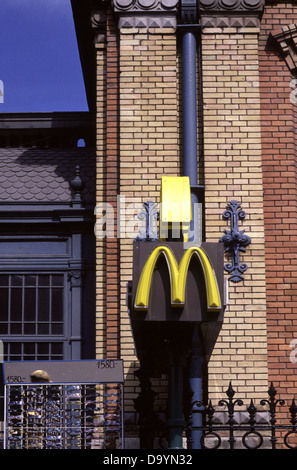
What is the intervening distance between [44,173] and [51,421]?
13.3 feet

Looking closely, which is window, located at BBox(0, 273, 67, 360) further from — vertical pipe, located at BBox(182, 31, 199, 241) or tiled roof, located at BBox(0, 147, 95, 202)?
vertical pipe, located at BBox(182, 31, 199, 241)

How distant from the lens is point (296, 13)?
1074cm

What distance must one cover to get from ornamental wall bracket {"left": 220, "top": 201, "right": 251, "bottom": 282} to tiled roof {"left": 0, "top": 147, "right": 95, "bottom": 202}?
79.5 inches

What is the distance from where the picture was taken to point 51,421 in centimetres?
848

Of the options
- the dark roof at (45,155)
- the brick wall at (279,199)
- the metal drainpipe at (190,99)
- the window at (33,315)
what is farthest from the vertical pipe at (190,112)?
the window at (33,315)

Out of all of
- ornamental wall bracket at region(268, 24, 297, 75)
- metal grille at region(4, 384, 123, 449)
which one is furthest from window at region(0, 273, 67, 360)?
ornamental wall bracket at region(268, 24, 297, 75)

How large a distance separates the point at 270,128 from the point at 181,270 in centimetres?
418

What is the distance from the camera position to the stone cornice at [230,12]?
1049 centimetres

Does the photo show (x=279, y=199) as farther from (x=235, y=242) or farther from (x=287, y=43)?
(x=287, y=43)

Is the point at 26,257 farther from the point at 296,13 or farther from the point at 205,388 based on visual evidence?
the point at 296,13

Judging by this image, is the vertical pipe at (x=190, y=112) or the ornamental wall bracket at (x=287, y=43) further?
the ornamental wall bracket at (x=287, y=43)

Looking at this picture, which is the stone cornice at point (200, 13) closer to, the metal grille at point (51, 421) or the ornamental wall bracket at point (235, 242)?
the ornamental wall bracket at point (235, 242)

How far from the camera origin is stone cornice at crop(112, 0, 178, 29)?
10477 mm

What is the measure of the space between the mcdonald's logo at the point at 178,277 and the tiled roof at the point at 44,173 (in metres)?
4.41
